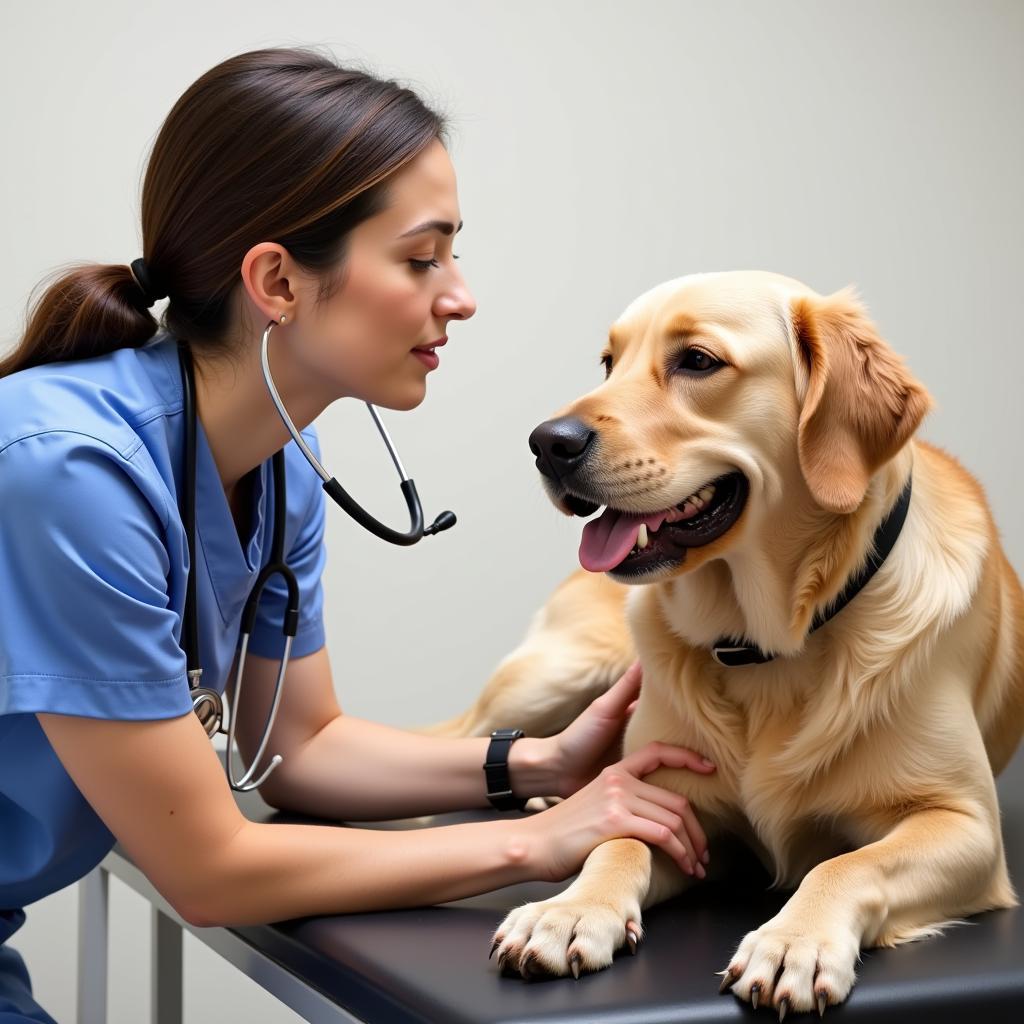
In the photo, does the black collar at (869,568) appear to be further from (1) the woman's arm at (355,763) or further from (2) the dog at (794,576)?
(1) the woman's arm at (355,763)

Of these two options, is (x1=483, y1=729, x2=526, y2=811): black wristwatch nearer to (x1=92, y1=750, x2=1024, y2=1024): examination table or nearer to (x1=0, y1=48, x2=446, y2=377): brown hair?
(x1=92, y1=750, x2=1024, y2=1024): examination table

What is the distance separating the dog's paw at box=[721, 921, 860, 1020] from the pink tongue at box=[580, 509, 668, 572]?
0.39 metres

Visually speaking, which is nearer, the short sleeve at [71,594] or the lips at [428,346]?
the short sleeve at [71,594]

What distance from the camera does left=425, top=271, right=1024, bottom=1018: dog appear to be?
125cm

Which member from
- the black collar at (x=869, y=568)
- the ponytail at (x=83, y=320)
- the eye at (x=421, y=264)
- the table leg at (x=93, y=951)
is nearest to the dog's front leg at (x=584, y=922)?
the black collar at (x=869, y=568)

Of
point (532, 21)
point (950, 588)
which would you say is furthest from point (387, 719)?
point (950, 588)

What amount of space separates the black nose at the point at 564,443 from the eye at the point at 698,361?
14 cm

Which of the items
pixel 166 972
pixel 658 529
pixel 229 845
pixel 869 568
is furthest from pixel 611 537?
pixel 166 972

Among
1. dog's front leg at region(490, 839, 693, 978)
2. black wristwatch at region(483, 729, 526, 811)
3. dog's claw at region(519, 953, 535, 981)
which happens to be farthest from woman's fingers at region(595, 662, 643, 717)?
dog's claw at region(519, 953, 535, 981)

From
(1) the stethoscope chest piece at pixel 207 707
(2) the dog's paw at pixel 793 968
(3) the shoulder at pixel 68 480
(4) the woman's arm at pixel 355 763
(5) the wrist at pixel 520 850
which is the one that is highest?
(3) the shoulder at pixel 68 480

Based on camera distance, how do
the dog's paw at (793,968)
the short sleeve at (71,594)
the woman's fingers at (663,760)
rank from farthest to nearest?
the woman's fingers at (663,760), the short sleeve at (71,594), the dog's paw at (793,968)

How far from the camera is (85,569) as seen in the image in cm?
112

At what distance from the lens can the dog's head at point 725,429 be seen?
4.13 ft

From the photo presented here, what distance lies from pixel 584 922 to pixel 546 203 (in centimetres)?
210
